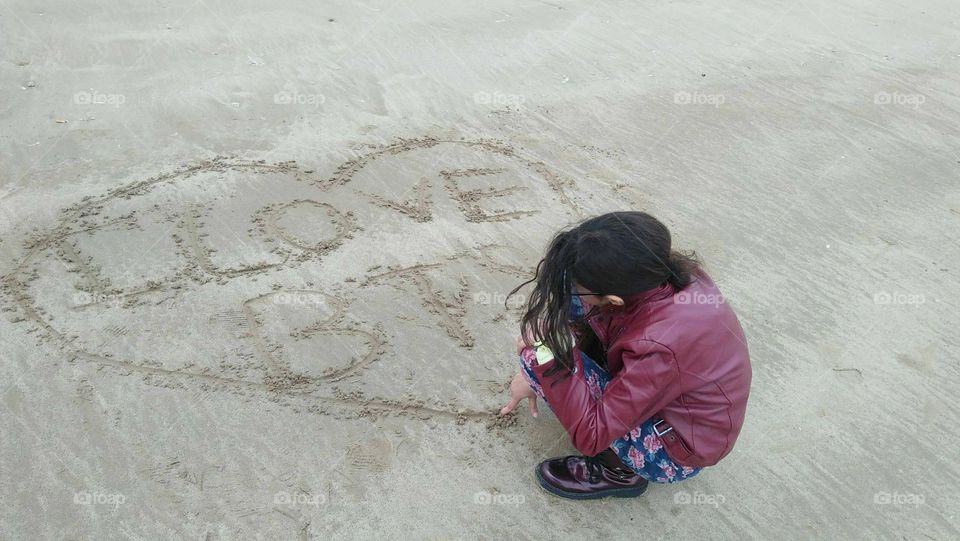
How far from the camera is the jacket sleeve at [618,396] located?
6.67 ft

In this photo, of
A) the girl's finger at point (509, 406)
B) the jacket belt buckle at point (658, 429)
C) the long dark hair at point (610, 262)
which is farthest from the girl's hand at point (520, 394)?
the jacket belt buckle at point (658, 429)

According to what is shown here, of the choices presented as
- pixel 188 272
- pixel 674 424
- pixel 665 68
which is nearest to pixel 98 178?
pixel 188 272

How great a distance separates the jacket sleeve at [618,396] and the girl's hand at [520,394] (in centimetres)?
21

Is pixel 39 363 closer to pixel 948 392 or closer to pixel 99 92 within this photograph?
pixel 99 92

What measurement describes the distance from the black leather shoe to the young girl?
0.11 metres

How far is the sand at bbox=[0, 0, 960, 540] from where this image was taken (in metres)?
2.46

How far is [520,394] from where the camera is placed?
2.53 m

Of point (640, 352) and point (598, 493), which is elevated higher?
point (640, 352)

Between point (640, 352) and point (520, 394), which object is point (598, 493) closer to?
point (520, 394)

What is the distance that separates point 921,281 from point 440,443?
270cm

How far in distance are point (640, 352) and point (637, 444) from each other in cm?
39

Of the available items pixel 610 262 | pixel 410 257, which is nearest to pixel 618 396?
pixel 610 262

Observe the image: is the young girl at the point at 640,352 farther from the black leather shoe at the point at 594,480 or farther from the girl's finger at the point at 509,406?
the girl's finger at the point at 509,406

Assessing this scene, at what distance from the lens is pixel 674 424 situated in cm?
216
